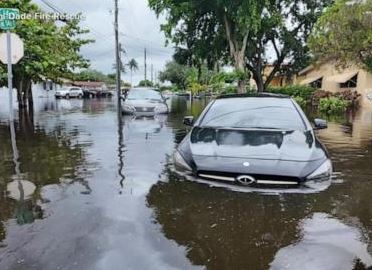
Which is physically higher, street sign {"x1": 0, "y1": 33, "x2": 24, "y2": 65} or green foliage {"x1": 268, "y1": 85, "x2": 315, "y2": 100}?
street sign {"x1": 0, "y1": 33, "x2": 24, "y2": 65}

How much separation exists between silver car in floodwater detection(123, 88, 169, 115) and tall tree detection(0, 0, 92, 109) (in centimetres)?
381

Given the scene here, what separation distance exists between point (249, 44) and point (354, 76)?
10.1 metres

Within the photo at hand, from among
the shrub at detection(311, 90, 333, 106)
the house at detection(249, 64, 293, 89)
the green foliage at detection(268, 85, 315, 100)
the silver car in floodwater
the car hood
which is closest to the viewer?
the car hood

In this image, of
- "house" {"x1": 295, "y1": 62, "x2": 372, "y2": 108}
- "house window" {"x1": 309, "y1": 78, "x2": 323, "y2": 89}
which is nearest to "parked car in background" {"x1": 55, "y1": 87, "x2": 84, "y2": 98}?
"house" {"x1": 295, "y1": 62, "x2": 372, "y2": 108}

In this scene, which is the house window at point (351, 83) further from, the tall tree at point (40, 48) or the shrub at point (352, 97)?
the tall tree at point (40, 48)

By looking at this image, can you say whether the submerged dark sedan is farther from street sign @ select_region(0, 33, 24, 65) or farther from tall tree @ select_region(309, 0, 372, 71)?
tall tree @ select_region(309, 0, 372, 71)

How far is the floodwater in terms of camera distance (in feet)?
14.0

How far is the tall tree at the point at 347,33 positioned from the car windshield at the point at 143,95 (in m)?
9.15

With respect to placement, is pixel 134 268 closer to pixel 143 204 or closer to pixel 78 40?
pixel 143 204

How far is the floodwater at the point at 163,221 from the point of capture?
14.0 feet

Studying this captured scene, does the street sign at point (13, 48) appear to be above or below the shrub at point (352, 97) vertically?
above

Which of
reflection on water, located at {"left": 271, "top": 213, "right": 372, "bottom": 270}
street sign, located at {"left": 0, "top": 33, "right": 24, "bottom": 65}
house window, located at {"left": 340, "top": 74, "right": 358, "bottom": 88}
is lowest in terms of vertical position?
reflection on water, located at {"left": 271, "top": 213, "right": 372, "bottom": 270}

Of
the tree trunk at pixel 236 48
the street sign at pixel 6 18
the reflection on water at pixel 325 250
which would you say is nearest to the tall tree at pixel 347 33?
the tree trunk at pixel 236 48

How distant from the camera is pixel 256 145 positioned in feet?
20.1
